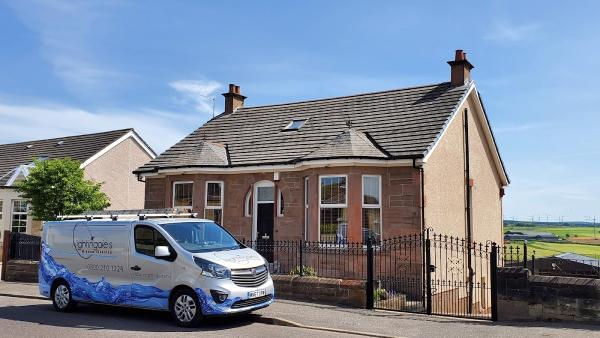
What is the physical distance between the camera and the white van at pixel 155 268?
926 centimetres

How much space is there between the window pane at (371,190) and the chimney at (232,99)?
1021 centimetres

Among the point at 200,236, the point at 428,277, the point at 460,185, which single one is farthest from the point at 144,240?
the point at 460,185

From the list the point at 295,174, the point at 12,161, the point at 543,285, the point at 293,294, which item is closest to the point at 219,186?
the point at 295,174

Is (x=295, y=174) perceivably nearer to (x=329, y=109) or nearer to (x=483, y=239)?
(x=329, y=109)

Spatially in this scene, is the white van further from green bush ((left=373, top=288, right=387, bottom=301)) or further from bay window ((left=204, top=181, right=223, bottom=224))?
bay window ((left=204, top=181, right=223, bottom=224))

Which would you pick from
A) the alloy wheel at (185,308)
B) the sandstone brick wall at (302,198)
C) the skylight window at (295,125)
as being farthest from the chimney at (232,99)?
the alloy wheel at (185,308)

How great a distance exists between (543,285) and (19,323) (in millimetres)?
9886

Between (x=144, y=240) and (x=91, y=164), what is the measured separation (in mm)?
20658

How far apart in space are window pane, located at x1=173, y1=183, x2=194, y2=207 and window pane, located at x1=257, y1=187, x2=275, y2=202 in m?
2.56

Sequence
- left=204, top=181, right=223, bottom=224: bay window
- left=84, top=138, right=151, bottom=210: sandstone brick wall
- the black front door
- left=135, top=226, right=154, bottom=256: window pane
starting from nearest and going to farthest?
1. left=135, top=226, right=154, bottom=256: window pane
2. the black front door
3. left=204, top=181, right=223, bottom=224: bay window
4. left=84, top=138, right=151, bottom=210: sandstone brick wall

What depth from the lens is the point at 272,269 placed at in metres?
16.6

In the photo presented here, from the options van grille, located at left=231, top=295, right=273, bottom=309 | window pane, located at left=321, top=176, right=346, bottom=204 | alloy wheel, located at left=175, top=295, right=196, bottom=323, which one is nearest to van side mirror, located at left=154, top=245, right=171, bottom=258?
alloy wheel, located at left=175, top=295, right=196, bottom=323

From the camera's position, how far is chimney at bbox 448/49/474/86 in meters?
18.2

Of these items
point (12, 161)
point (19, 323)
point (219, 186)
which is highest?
point (12, 161)
